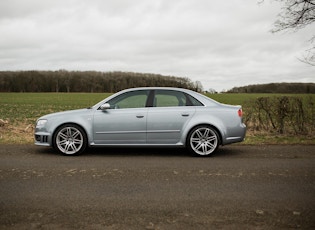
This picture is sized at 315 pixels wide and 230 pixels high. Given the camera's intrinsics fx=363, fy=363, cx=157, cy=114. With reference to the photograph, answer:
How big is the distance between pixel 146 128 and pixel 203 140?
1297 mm

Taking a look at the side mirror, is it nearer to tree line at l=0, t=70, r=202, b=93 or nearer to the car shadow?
the car shadow

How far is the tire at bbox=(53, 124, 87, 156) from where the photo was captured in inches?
319

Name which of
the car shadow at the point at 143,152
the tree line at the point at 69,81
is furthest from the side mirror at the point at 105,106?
the tree line at the point at 69,81

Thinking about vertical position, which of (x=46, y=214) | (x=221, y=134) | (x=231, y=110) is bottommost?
(x=46, y=214)

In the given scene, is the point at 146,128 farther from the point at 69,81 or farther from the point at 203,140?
the point at 69,81

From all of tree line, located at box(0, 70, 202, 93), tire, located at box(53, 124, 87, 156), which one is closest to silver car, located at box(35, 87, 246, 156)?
tire, located at box(53, 124, 87, 156)

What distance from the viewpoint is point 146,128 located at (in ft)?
26.6

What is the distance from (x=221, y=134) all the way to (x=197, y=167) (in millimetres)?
1545

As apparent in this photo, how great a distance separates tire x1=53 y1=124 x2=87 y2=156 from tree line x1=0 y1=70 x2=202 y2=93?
108991mm

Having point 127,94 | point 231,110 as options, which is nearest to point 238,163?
point 231,110

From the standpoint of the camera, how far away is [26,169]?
21.4 ft

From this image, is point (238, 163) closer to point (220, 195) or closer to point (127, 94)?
point (220, 195)

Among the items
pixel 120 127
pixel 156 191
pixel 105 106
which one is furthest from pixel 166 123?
pixel 156 191

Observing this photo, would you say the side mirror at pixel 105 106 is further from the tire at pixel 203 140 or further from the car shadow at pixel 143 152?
the tire at pixel 203 140
